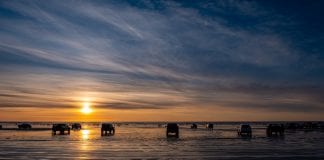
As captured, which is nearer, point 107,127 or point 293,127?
point 107,127

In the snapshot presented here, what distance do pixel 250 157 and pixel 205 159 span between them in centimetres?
311

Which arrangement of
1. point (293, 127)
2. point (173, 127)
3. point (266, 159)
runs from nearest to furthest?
point (266, 159), point (173, 127), point (293, 127)

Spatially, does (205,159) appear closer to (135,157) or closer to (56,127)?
(135,157)

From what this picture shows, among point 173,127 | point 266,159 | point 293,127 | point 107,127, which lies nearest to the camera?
point 266,159

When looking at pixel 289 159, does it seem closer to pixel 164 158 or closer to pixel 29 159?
pixel 164 158

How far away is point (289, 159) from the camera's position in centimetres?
2491

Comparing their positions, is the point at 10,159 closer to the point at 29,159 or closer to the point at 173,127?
Result: the point at 29,159

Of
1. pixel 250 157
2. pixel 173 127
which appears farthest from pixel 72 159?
pixel 173 127

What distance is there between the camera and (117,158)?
2566 centimetres

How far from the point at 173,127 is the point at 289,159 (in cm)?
3893

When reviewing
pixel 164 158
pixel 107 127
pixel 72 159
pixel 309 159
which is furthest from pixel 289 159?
pixel 107 127

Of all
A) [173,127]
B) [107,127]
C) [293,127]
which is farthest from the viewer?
[293,127]

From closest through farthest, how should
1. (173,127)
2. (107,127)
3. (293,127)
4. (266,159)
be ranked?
1. (266,159)
2. (173,127)
3. (107,127)
4. (293,127)

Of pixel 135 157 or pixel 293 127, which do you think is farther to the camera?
pixel 293 127
